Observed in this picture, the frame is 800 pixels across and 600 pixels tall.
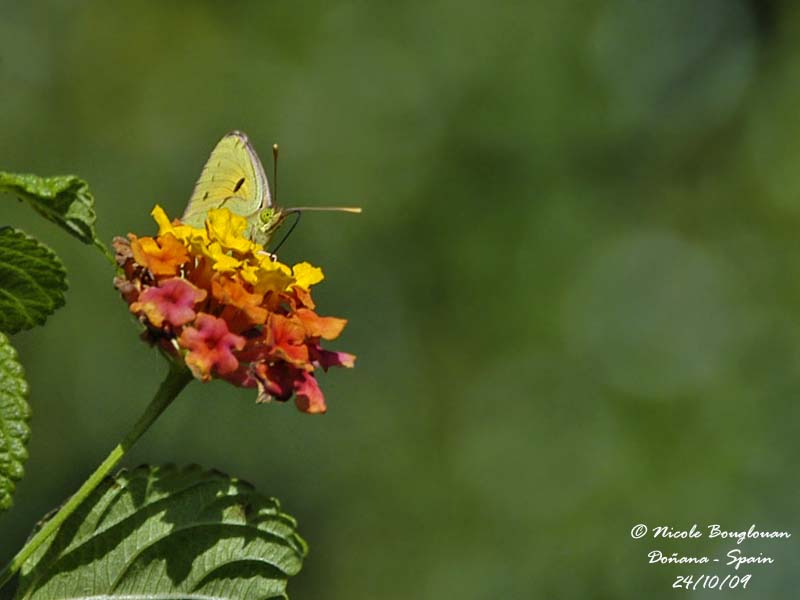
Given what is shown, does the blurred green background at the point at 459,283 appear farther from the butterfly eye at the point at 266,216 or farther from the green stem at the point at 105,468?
the green stem at the point at 105,468

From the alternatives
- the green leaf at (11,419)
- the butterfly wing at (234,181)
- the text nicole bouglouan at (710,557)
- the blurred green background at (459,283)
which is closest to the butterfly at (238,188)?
the butterfly wing at (234,181)

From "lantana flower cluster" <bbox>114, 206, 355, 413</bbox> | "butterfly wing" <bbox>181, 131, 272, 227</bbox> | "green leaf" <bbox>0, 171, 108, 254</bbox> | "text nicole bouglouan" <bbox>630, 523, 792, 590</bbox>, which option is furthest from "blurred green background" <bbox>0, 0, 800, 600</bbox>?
"green leaf" <bbox>0, 171, 108, 254</bbox>

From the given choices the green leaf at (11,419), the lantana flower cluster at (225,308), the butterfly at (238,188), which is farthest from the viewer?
the butterfly at (238,188)

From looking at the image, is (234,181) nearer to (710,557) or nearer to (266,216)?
(266,216)

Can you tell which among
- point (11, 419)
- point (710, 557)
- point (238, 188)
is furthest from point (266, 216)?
point (710, 557)

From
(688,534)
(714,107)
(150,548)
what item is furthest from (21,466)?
(714,107)

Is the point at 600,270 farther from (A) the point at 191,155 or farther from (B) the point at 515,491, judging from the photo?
(A) the point at 191,155
